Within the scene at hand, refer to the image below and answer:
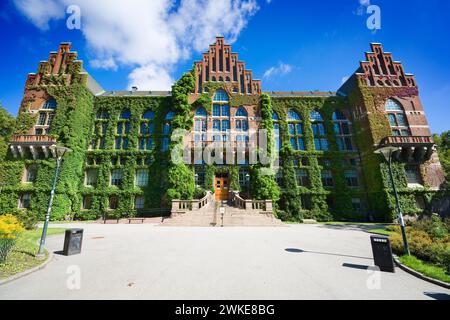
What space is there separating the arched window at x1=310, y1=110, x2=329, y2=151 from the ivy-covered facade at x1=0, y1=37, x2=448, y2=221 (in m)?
0.17

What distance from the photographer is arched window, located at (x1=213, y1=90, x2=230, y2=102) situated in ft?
98.4

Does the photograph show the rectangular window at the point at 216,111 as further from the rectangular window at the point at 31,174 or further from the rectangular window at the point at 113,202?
the rectangular window at the point at 31,174

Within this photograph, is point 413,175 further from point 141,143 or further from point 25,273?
point 141,143

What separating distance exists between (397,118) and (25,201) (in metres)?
52.0

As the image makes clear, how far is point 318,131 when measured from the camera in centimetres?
3036

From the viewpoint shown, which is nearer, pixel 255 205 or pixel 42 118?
pixel 255 205

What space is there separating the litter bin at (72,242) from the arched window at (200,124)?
66.8 ft

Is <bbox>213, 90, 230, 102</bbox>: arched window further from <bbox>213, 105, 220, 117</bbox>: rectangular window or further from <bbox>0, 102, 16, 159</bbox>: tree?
<bbox>0, 102, 16, 159</bbox>: tree

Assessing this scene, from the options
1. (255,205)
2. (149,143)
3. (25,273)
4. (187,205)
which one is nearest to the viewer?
(25,273)

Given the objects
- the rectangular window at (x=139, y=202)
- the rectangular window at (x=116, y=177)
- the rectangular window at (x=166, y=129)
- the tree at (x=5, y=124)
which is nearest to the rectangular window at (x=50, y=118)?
the tree at (x=5, y=124)

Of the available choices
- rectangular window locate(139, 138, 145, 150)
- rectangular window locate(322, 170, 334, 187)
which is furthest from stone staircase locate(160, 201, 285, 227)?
rectangular window locate(139, 138, 145, 150)

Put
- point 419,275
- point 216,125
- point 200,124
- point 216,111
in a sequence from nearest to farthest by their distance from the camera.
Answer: point 419,275 < point 200,124 < point 216,125 < point 216,111

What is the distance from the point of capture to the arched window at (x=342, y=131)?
29672mm

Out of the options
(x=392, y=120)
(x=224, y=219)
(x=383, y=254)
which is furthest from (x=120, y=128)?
(x=392, y=120)
